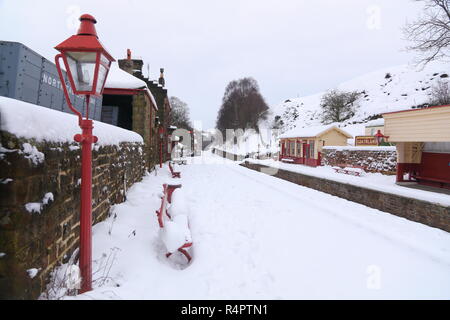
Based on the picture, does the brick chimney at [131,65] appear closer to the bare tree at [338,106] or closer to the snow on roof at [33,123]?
the snow on roof at [33,123]

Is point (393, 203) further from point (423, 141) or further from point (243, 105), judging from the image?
point (243, 105)

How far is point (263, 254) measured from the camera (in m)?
4.42

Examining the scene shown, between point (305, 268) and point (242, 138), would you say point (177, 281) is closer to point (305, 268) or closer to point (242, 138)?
point (305, 268)

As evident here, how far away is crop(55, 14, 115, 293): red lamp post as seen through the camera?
2555 millimetres

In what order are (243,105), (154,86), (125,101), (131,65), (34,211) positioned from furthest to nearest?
(243,105) < (154,86) < (131,65) < (125,101) < (34,211)

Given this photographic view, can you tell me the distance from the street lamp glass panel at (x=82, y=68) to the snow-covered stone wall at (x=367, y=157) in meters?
15.8

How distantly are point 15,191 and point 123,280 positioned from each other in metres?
1.79

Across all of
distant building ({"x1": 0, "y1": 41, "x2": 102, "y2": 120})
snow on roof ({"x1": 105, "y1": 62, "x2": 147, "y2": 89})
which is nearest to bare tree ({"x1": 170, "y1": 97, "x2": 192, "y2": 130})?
snow on roof ({"x1": 105, "y1": 62, "x2": 147, "y2": 89})

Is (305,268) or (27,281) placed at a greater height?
(27,281)

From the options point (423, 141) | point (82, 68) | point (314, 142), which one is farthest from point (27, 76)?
point (314, 142)

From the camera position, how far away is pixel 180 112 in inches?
2437

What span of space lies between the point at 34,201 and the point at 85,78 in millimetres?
1304

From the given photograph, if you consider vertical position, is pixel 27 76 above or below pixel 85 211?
above

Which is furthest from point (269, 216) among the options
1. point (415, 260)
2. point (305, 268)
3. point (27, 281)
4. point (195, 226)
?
point (27, 281)
